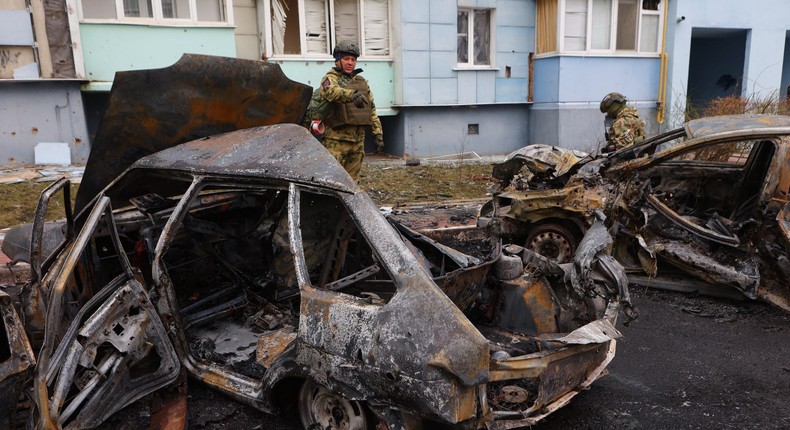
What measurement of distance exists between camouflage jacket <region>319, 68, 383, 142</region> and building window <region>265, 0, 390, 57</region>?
18.2 feet

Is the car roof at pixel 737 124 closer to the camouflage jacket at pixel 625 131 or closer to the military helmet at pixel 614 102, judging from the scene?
the camouflage jacket at pixel 625 131

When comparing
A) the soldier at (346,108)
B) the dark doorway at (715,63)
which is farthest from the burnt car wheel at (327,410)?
the dark doorway at (715,63)

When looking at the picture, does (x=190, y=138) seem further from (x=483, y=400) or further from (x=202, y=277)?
(x=483, y=400)

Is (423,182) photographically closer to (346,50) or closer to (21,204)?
(346,50)

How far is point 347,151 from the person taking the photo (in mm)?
6805

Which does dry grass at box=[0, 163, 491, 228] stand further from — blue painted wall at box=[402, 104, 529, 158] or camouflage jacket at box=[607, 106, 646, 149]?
camouflage jacket at box=[607, 106, 646, 149]

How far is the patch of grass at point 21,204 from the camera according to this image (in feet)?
23.7

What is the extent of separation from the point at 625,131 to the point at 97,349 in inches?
263

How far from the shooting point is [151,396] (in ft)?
11.3

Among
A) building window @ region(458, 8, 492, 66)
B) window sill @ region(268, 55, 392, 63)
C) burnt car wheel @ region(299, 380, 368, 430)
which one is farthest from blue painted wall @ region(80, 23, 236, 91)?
burnt car wheel @ region(299, 380, 368, 430)

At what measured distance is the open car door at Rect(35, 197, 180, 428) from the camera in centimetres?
258

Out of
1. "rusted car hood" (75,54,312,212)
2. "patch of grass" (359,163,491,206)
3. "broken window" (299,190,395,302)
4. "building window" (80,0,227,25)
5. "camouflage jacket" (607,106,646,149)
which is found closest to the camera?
"broken window" (299,190,395,302)

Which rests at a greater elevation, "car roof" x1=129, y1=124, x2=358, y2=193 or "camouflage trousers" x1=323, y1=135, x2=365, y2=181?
"car roof" x1=129, y1=124, x2=358, y2=193

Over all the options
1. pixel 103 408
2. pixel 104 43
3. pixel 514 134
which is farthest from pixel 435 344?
pixel 514 134
